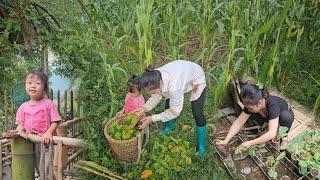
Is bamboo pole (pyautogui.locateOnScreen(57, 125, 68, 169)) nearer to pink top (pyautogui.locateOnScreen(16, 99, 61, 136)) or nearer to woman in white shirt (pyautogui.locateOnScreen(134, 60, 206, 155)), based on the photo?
pink top (pyautogui.locateOnScreen(16, 99, 61, 136))

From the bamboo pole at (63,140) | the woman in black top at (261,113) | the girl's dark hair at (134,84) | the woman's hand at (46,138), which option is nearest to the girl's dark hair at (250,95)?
the woman in black top at (261,113)

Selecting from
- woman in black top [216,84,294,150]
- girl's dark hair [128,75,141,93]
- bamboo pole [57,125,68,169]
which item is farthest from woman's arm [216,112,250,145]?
bamboo pole [57,125,68,169]

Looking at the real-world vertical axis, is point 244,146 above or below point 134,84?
below

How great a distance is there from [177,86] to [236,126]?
157 millimetres

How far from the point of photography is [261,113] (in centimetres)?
91

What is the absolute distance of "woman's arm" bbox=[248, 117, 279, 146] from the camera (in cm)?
83

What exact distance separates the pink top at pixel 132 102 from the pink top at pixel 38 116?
0.27 meters

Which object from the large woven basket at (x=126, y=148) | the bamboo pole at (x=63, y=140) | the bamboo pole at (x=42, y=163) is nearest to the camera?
the large woven basket at (x=126, y=148)

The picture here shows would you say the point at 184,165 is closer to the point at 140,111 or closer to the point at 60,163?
the point at 140,111

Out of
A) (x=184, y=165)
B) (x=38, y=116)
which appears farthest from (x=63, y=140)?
(x=184, y=165)

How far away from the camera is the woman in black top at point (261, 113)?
31.3 inches

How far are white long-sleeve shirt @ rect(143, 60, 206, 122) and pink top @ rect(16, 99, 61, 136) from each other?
0.31 meters

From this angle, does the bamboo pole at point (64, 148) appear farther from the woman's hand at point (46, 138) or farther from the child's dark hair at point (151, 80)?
the child's dark hair at point (151, 80)

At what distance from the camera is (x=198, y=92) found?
2.78ft
